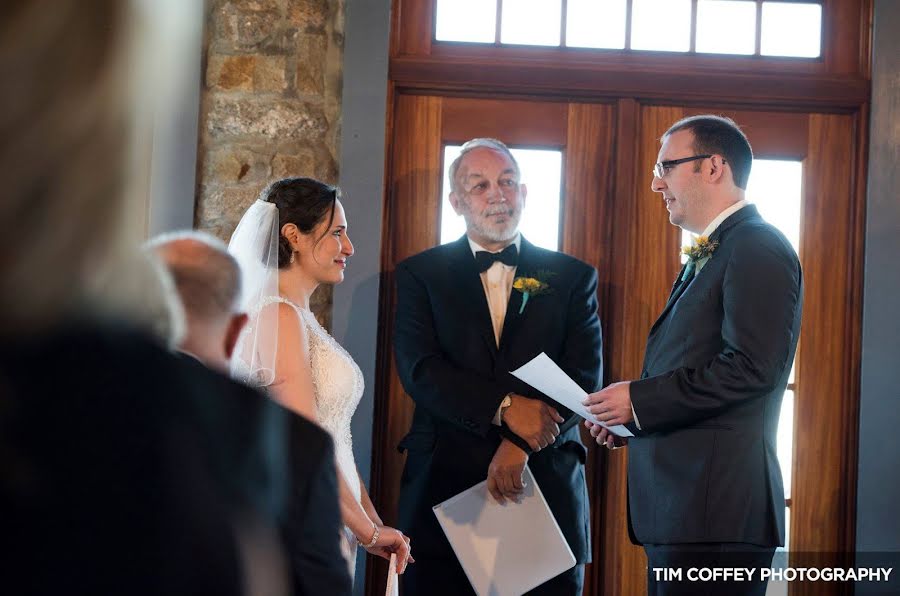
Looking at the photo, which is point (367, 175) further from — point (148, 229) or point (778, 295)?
point (778, 295)

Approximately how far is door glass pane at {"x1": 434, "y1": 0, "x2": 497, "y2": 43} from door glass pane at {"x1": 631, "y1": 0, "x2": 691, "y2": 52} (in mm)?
622

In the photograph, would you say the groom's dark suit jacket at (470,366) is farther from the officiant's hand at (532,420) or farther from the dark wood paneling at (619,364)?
the dark wood paneling at (619,364)

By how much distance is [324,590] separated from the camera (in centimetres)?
149

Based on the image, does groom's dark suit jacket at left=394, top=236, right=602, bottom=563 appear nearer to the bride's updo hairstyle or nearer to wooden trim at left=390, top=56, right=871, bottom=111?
the bride's updo hairstyle

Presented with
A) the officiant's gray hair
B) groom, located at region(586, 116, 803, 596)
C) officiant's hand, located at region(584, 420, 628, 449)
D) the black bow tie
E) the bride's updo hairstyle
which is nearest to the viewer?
groom, located at region(586, 116, 803, 596)

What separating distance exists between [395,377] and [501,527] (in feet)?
3.10

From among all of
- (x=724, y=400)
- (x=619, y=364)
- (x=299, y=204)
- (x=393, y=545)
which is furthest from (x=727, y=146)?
(x=393, y=545)

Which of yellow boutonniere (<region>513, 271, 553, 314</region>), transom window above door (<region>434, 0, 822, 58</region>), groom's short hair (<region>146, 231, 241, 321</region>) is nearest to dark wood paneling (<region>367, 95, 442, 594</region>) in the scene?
transom window above door (<region>434, 0, 822, 58</region>)

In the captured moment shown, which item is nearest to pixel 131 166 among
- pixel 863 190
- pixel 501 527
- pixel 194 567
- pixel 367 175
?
pixel 194 567

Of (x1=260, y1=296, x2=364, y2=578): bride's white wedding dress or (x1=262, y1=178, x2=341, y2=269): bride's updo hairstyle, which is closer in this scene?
(x1=260, y1=296, x2=364, y2=578): bride's white wedding dress

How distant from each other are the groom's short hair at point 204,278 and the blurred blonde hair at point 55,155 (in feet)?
2.46

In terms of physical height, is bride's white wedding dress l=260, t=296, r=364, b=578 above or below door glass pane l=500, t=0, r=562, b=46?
below

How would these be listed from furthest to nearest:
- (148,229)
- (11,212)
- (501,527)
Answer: (148,229) → (501,527) → (11,212)

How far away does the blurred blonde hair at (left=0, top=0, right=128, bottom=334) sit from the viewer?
75cm
